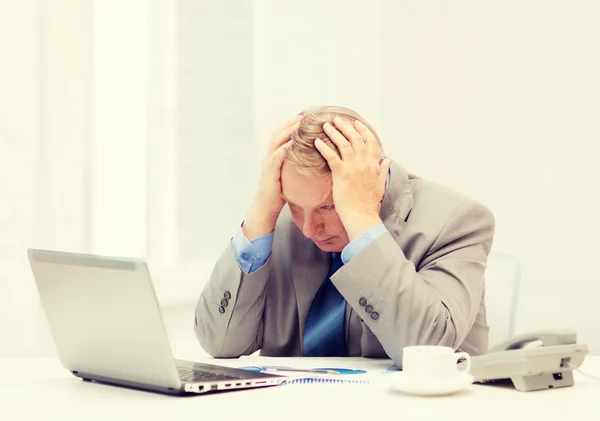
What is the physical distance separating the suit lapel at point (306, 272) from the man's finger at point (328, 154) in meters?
0.27

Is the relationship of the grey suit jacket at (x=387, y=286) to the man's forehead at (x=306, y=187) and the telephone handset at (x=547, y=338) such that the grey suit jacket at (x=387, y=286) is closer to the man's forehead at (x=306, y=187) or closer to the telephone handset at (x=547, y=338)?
the man's forehead at (x=306, y=187)

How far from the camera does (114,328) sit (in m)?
1.18

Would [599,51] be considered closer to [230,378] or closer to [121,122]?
[121,122]

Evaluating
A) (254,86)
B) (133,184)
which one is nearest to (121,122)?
(133,184)

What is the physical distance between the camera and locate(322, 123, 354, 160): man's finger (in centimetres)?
170

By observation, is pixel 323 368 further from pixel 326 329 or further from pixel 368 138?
pixel 368 138

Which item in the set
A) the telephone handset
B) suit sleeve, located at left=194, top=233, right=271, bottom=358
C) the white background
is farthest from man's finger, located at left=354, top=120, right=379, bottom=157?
the white background

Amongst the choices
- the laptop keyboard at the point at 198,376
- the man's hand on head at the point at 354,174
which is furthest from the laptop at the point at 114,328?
the man's hand on head at the point at 354,174

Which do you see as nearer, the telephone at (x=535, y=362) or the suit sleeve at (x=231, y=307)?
the telephone at (x=535, y=362)

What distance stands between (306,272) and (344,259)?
25cm

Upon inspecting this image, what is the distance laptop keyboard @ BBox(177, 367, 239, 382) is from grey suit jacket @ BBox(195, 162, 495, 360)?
0.37 metres

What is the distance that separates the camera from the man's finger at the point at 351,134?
171cm

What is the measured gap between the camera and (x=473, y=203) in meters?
1.81

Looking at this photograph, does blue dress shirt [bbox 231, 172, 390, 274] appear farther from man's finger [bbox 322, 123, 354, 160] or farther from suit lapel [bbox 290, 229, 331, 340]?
man's finger [bbox 322, 123, 354, 160]
